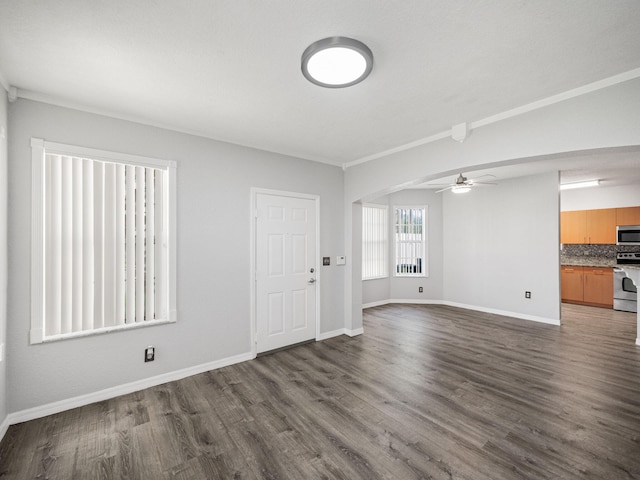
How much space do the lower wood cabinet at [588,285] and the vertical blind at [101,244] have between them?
7.46 m

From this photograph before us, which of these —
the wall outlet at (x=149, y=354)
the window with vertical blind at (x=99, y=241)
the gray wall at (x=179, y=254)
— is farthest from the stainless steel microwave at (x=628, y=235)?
the wall outlet at (x=149, y=354)

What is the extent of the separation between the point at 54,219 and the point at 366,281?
17.5 feet

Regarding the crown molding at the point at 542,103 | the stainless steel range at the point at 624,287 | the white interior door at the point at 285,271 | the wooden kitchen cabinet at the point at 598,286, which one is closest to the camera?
the crown molding at the point at 542,103

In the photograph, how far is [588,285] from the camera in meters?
6.30

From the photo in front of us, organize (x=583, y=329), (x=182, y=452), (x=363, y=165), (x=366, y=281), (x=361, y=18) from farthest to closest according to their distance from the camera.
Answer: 1. (x=366, y=281)
2. (x=583, y=329)
3. (x=363, y=165)
4. (x=182, y=452)
5. (x=361, y=18)

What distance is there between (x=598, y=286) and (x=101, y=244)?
8.84m

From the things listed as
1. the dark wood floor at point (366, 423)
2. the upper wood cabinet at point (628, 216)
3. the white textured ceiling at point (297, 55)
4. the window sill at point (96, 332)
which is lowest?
the dark wood floor at point (366, 423)

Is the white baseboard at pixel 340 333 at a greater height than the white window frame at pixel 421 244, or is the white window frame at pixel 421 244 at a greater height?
the white window frame at pixel 421 244

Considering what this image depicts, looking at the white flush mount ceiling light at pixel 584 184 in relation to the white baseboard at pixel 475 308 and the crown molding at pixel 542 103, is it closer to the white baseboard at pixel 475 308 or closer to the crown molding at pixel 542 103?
the white baseboard at pixel 475 308

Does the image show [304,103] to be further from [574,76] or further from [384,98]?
[574,76]

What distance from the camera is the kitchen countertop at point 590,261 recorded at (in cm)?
632

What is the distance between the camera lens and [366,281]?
647 centimetres

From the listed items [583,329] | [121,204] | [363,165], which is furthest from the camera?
[583,329]

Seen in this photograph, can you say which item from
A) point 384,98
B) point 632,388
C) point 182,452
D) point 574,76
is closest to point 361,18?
point 384,98
